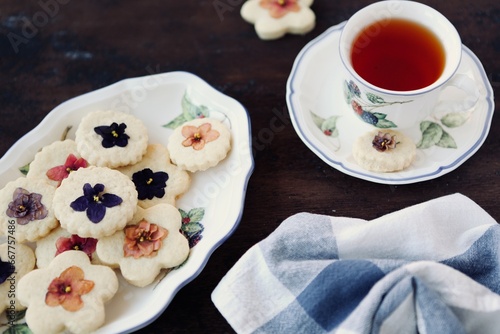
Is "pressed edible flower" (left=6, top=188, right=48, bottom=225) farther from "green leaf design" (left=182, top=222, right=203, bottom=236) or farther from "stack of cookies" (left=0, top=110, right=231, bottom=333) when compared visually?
"green leaf design" (left=182, top=222, right=203, bottom=236)

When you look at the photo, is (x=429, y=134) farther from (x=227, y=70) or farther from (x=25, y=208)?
(x=25, y=208)

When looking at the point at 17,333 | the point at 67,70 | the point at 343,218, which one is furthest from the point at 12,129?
the point at 343,218

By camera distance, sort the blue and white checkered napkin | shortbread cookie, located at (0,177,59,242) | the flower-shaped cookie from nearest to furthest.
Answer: the blue and white checkered napkin
shortbread cookie, located at (0,177,59,242)
the flower-shaped cookie

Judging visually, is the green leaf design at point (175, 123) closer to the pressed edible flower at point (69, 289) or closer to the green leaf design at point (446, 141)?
the pressed edible flower at point (69, 289)

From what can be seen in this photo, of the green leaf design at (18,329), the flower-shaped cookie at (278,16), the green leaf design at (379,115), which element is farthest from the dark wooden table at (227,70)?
the green leaf design at (18,329)

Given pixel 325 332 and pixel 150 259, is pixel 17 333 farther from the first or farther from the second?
pixel 325 332

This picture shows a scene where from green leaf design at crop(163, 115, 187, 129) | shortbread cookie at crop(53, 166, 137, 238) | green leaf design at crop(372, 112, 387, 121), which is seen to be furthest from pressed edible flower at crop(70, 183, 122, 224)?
green leaf design at crop(372, 112, 387, 121)
